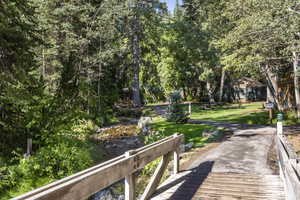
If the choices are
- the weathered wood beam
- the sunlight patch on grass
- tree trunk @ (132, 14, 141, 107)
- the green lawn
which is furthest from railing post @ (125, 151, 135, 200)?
tree trunk @ (132, 14, 141, 107)

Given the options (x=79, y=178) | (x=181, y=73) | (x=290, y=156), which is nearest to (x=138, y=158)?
(x=79, y=178)

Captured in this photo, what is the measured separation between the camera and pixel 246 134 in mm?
12555

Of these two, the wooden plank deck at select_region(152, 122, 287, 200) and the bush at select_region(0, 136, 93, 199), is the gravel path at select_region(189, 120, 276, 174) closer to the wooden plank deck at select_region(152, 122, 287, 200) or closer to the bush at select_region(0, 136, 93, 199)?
the wooden plank deck at select_region(152, 122, 287, 200)

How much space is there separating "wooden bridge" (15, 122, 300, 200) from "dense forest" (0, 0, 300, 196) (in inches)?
174

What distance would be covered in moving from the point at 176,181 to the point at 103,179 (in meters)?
3.02

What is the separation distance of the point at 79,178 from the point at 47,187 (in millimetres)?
371

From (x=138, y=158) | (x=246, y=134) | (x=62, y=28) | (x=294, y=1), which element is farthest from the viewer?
(x=62, y=28)

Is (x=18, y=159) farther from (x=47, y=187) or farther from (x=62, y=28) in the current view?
(x=62, y=28)

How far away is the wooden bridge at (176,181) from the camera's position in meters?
2.34

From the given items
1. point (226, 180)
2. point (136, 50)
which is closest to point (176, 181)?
point (226, 180)

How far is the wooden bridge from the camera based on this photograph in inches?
92.0

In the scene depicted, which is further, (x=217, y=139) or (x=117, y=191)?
(x=217, y=139)

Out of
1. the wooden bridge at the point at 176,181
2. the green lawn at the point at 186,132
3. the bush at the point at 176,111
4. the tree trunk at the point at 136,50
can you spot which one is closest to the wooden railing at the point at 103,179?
the wooden bridge at the point at 176,181

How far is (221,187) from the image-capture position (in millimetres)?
5020
